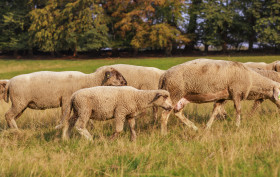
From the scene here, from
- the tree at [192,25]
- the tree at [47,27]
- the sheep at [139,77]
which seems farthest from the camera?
the tree at [192,25]

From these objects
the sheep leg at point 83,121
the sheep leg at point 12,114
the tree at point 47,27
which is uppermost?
the tree at point 47,27

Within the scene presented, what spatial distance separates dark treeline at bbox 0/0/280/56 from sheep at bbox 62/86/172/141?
31413 mm

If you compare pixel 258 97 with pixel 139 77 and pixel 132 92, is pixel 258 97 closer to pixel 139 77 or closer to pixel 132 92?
pixel 132 92

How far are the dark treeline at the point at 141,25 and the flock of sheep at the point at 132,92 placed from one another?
3011cm

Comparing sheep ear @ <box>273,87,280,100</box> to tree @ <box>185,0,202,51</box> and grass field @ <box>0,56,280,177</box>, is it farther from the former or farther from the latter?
tree @ <box>185,0,202,51</box>

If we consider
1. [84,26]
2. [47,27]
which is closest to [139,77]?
[84,26]

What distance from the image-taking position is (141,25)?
39.3 meters

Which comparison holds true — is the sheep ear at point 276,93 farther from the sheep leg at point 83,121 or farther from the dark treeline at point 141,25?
the dark treeline at point 141,25

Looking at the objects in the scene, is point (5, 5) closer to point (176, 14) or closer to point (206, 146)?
point (176, 14)

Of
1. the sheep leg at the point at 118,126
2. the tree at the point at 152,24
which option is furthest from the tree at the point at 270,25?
the sheep leg at the point at 118,126

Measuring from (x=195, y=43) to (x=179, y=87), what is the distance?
39.1m

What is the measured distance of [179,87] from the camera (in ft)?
21.5

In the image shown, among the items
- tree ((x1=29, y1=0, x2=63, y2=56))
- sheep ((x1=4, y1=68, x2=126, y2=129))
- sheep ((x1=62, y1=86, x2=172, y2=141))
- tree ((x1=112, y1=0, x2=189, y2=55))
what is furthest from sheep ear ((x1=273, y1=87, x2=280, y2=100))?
tree ((x1=29, y1=0, x2=63, y2=56))

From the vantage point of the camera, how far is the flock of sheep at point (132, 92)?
18.5 feet
